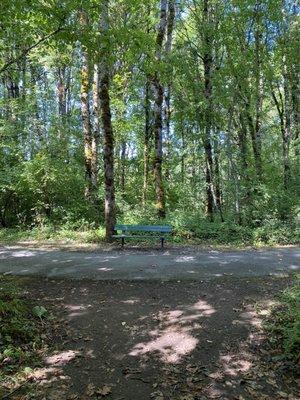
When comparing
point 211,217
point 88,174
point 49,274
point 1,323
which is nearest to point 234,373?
point 1,323

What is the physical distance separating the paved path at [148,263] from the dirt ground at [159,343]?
2.05ft

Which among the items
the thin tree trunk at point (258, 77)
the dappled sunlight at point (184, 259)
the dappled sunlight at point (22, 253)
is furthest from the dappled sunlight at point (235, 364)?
the thin tree trunk at point (258, 77)

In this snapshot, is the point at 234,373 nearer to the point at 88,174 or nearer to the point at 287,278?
the point at 287,278

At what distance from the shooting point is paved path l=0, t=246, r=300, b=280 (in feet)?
29.7

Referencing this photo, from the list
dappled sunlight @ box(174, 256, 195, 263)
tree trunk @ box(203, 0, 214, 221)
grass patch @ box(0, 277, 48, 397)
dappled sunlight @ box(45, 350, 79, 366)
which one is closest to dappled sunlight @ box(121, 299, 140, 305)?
grass patch @ box(0, 277, 48, 397)

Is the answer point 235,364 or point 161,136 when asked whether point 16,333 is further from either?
point 161,136

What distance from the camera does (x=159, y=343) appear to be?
5.95 metres

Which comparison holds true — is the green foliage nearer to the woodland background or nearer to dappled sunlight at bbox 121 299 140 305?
dappled sunlight at bbox 121 299 140 305

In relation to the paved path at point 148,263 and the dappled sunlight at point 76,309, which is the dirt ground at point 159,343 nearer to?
the dappled sunlight at point 76,309

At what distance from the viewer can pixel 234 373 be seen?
206 inches

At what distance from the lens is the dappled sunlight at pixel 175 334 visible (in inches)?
225

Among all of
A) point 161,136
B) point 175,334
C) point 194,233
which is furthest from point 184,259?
point 161,136

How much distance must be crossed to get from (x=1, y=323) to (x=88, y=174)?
1162 cm

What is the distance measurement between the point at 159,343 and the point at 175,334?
35cm
